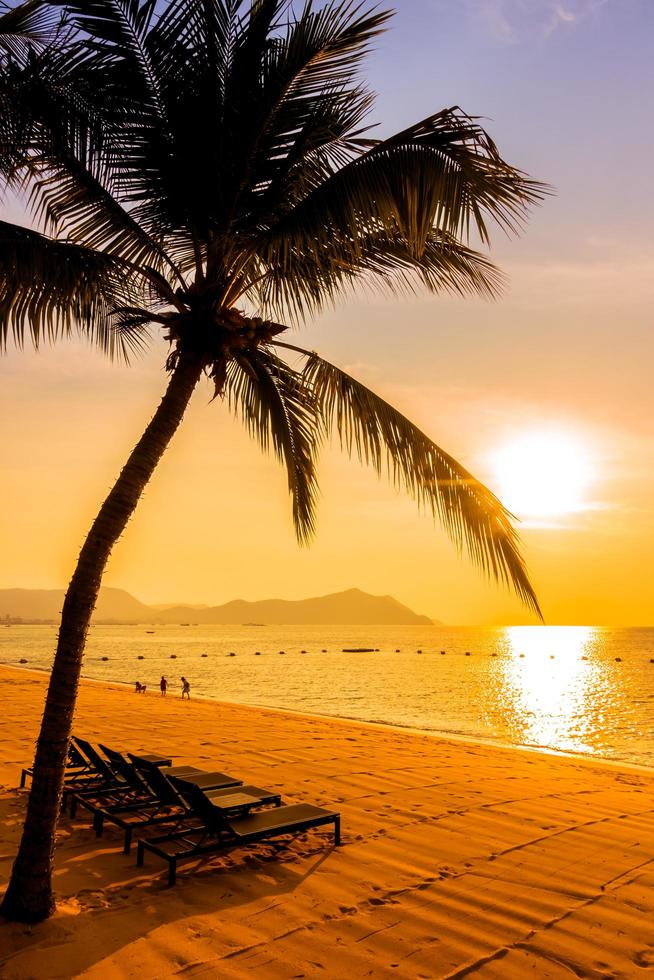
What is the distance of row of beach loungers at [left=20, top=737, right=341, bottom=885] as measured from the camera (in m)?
5.79

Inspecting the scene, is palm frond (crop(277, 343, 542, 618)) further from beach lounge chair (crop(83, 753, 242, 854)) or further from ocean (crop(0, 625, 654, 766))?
ocean (crop(0, 625, 654, 766))

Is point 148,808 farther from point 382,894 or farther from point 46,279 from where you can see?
point 46,279

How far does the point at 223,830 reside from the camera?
5930 millimetres

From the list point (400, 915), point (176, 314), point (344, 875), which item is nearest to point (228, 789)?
point (344, 875)

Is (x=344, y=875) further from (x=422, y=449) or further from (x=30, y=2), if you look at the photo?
(x=30, y=2)

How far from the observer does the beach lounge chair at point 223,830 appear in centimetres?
562

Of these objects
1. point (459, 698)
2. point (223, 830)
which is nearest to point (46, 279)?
point (223, 830)

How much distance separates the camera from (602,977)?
4.11 meters

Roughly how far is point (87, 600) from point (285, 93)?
4068mm

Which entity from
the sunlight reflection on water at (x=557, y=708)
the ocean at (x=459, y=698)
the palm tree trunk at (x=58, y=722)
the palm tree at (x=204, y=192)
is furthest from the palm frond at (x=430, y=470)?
the sunlight reflection on water at (x=557, y=708)

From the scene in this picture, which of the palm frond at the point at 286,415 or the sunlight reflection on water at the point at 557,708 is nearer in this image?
the palm frond at the point at 286,415

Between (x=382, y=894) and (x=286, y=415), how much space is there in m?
4.88

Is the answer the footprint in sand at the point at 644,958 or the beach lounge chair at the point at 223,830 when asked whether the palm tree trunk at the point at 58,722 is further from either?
the footprint in sand at the point at 644,958

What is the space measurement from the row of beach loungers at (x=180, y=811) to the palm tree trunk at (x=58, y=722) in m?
1.22
